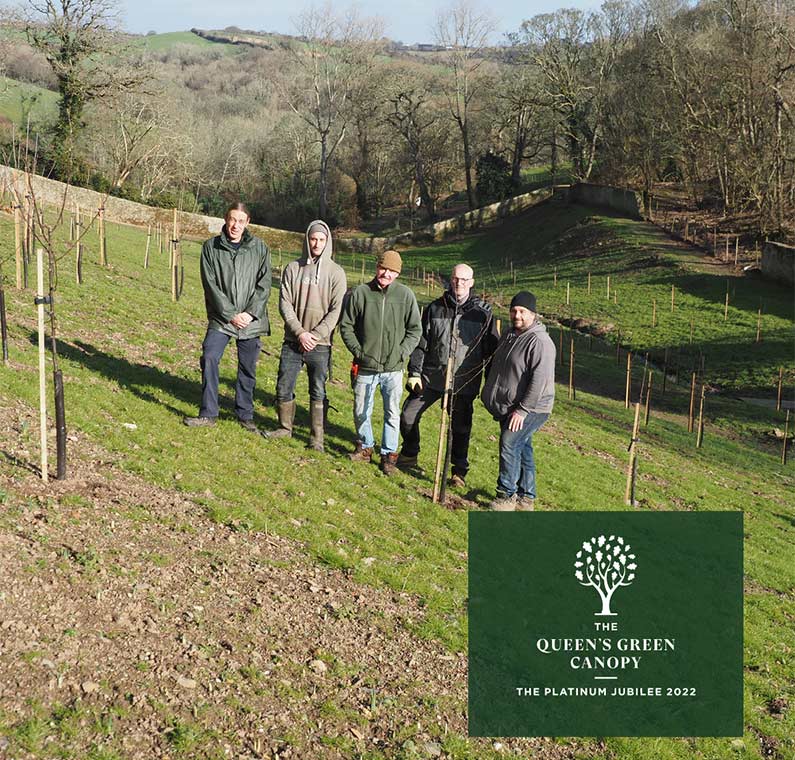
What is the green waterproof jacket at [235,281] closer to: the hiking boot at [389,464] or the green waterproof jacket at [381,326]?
the green waterproof jacket at [381,326]

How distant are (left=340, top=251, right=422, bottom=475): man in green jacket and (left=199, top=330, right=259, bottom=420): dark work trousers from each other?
119cm

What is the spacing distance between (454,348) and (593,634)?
3208mm

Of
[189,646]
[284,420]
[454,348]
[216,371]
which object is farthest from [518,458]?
[189,646]

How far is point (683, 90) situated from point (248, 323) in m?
42.5

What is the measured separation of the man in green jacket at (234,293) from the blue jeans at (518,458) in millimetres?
2979

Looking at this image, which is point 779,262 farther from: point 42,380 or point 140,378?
point 42,380

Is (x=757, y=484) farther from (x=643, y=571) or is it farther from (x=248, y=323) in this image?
(x=248, y=323)

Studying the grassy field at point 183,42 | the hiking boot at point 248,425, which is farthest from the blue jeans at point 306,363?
the grassy field at point 183,42

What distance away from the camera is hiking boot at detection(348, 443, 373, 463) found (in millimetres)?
9406

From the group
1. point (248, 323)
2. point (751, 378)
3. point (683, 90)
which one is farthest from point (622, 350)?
point (683, 90)

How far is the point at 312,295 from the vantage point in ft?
28.8

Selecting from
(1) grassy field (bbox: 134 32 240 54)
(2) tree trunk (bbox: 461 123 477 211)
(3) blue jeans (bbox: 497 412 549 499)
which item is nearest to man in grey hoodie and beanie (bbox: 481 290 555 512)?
(3) blue jeans (bbox: 497 412 549 499)

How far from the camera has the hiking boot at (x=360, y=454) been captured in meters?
9.41

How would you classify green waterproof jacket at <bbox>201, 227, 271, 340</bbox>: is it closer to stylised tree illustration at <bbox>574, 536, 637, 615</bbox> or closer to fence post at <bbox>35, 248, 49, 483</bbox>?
fence post at <bbox>35, 248, 49, 483</bbox>
